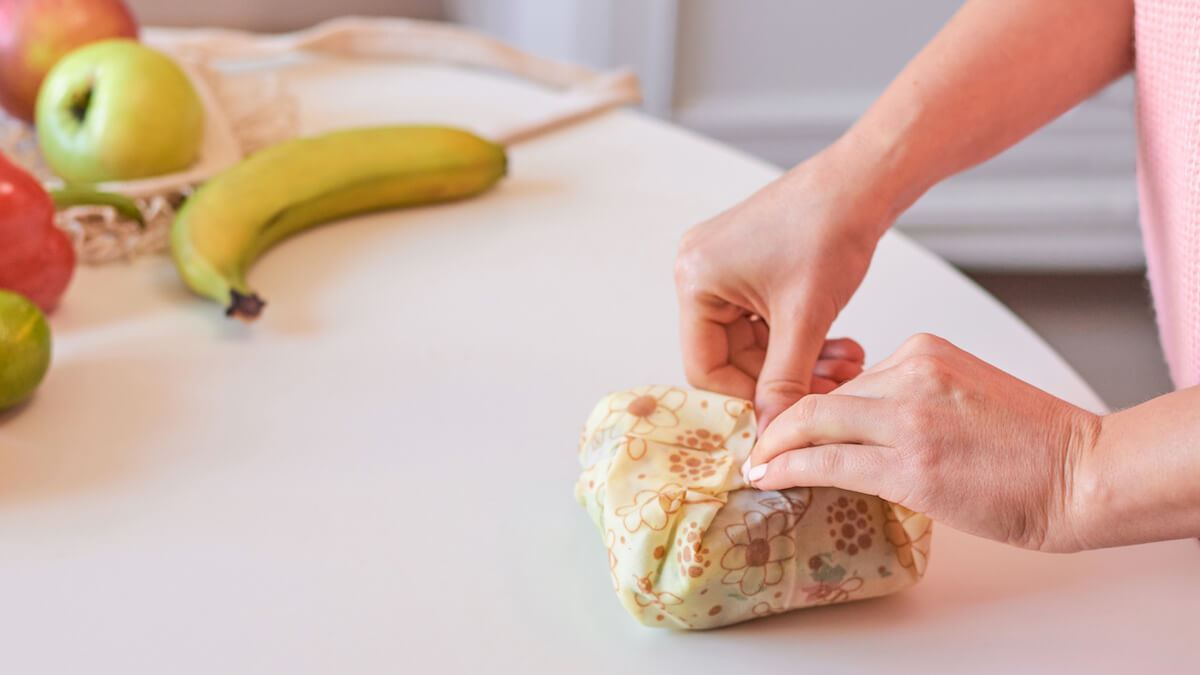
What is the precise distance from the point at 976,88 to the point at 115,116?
67 cm

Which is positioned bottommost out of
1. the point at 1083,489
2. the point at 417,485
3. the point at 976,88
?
the point at 417,485

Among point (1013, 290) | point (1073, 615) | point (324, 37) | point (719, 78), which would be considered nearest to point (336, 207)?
point (324, 37)

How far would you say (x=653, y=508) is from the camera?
474 mm

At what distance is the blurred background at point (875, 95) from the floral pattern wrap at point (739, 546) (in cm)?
126

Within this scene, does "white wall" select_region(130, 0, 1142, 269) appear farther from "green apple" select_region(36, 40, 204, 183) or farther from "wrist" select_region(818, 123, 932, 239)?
"wrist" select_region(818, 123, 932, 239)

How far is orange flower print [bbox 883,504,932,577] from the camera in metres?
0.48

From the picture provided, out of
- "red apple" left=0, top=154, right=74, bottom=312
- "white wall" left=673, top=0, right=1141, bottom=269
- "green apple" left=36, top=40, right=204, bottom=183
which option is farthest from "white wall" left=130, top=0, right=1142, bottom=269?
"red apple" left=0, top=154, right=74, bottom=312

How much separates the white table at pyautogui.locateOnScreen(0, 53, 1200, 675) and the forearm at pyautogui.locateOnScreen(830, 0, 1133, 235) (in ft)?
0.45

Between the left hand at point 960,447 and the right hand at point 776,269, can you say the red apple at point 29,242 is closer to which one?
the right hand at point 776,269

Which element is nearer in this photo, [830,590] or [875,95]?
[830,590]

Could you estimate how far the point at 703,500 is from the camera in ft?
1.56

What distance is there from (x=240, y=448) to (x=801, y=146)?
138 centimetres

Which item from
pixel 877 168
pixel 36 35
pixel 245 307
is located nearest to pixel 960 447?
pixel 877 168

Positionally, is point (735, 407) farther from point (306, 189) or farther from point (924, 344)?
point (306, 189)
